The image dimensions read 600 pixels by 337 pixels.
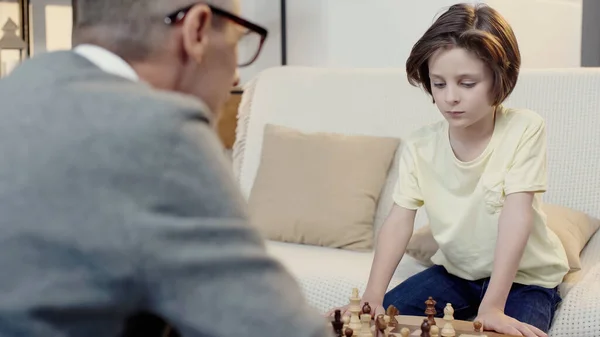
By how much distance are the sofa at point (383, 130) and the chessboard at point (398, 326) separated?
0.43 m

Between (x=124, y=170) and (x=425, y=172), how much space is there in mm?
1315

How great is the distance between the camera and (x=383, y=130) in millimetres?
2533

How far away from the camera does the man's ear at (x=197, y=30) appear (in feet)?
2.52

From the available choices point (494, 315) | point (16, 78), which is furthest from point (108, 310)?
point (494, 315)

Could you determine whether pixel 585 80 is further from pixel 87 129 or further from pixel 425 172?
pixel 87 129

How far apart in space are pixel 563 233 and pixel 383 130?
0.67 m

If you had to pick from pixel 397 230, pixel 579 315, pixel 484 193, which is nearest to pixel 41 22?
pixel 397 230

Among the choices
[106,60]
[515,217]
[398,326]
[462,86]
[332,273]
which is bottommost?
[332,273]

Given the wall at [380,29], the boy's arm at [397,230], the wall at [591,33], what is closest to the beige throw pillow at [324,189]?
the boy's arm at [397,230]

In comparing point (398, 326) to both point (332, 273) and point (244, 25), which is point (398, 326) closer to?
point (332, 273)

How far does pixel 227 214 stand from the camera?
65cm

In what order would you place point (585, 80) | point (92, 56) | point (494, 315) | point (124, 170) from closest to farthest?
point (124, 170)
point (92, 56)
point (494, 315)
point (585, 80)

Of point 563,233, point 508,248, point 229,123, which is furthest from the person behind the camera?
point 229,123

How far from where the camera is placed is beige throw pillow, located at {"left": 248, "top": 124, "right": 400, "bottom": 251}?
2.40m
